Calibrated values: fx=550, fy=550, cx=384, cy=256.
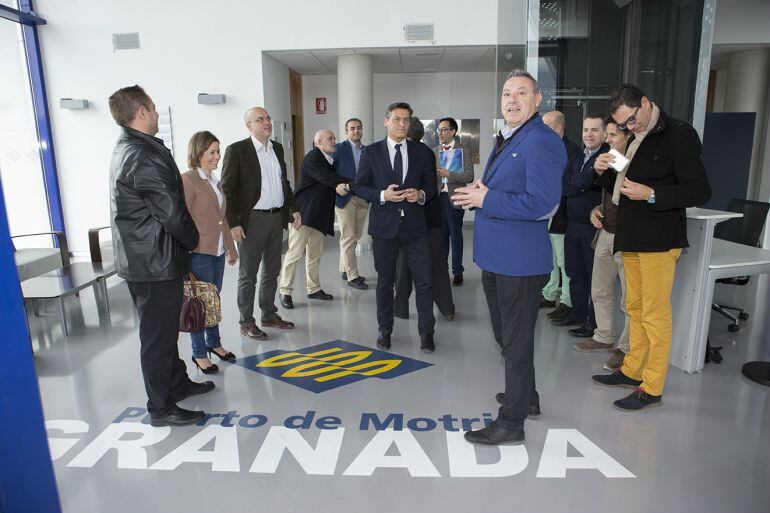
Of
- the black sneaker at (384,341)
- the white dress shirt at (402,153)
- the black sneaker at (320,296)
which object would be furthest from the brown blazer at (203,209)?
the black sneaker at (320,296)

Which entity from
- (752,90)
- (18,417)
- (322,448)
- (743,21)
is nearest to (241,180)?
(322,448)

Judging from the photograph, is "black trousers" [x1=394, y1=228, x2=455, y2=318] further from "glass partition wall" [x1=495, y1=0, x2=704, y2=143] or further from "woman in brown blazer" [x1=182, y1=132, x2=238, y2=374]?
"glass partition wall" [x1=495, y1=0, x2=704, y2=143]

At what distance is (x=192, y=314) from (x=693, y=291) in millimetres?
3115

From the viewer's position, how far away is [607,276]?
3887 mm

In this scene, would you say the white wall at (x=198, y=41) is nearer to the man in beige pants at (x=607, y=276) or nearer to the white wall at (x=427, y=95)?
the white wall at (x=427, y=95)

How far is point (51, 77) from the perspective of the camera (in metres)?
7.87

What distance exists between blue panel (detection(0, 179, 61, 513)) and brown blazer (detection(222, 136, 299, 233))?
8.13 feet

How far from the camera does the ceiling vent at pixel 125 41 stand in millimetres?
7648

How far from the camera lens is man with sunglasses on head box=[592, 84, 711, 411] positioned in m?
2.86

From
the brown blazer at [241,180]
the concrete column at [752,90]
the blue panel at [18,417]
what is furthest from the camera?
the concrete column at [752,90]

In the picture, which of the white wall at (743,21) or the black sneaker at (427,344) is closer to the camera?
the black sneaker at (427,344)

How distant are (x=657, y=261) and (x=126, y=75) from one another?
750cm

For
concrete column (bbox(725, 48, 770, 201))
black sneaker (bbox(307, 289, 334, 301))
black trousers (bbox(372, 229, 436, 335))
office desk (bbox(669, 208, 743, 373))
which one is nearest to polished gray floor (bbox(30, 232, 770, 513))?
office desk (bbox(669, 208, 743, 373))

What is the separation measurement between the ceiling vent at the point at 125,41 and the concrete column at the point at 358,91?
284 cm
